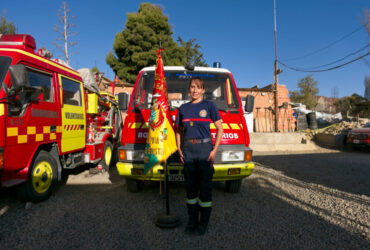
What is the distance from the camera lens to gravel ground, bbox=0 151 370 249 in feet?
7.88

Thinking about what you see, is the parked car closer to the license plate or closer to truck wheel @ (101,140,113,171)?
the license plate

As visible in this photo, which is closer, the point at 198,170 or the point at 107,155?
the point at 198,170

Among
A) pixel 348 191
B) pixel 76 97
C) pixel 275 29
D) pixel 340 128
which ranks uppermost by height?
pixel 275 29

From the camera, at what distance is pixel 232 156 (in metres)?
3.31

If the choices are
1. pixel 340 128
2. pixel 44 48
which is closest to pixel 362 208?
pixel 44 48

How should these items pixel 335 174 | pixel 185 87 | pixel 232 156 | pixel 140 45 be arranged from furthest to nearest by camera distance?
pixel 140 45 < pixel 335 174 < pixel 185 87 < pixel 232 156

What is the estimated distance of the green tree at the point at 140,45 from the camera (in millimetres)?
21295

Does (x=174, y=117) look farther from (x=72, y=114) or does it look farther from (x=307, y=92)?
(x=307, y=92)

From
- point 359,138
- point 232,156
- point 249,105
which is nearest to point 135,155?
point 232,156

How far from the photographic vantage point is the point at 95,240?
245 centimetres

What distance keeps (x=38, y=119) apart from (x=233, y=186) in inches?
136

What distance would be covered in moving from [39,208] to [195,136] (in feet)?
9.02

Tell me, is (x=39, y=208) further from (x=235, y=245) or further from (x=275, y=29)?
(x=275, y=29)

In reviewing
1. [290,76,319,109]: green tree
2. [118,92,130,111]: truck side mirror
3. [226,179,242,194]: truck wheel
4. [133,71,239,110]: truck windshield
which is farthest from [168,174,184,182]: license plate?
[290,76,319,109]: green tree
